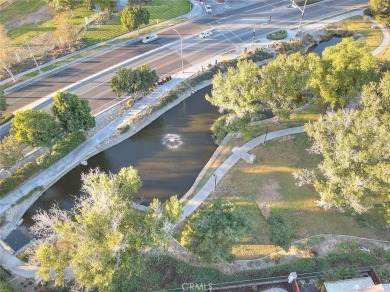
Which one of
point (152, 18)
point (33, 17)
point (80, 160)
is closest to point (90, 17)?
point (33, 17)

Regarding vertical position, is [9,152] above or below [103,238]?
above

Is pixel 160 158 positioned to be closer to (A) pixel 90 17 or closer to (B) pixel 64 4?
(A) pixel 90 17

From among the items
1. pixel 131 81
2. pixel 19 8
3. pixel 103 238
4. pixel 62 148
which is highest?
pixel 19 8

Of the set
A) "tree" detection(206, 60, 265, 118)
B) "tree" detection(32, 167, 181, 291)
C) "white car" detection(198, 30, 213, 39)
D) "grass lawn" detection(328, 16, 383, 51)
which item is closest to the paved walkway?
"tree" detection(206, 60, 265, 118)

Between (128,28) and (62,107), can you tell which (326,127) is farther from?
(128,28)

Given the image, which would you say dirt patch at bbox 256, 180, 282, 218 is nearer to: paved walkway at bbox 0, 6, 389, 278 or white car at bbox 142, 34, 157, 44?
paved walkway at bbox 0, 6, 389, 278

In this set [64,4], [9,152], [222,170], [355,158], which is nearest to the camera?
[355,158]

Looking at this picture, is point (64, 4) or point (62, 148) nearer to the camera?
point (62, 148)

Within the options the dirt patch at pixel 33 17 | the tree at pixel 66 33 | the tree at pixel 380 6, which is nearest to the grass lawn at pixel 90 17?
the dirt patch at pixel 33 17
